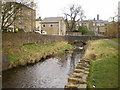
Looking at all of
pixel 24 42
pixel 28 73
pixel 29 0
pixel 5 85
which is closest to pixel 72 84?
pixel 5 85

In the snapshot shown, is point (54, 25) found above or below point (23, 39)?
above

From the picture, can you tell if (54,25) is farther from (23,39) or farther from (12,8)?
(12,8)

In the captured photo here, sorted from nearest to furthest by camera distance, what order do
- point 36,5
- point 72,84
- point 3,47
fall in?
point 72,84
point 3,47
point 36,5

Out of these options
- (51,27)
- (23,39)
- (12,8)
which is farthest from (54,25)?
(12,8)

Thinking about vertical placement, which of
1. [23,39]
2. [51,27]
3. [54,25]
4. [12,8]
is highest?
[54,25]

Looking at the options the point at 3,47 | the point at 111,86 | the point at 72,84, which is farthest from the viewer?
the point at 3,47

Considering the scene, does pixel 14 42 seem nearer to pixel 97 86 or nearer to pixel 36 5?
pixel 36 5

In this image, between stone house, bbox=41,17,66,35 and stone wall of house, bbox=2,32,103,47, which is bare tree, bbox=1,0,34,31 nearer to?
stone wall of house, bbox=2,32,103,47

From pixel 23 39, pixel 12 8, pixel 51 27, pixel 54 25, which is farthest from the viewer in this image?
pixel 51 27

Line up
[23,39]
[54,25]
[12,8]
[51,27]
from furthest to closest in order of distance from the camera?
[51,27] → [54,25] → [23,39] → [12,8]

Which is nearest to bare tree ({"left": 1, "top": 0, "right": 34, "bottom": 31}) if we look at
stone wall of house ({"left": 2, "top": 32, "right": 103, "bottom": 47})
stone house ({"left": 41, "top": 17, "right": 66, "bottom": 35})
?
stone wall of house ({"left": 2, "top": 32, "right": 103, "bottom": 47})

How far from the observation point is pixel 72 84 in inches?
377

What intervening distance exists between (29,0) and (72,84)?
14.0 metres

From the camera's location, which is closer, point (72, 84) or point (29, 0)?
point (72, 84)
